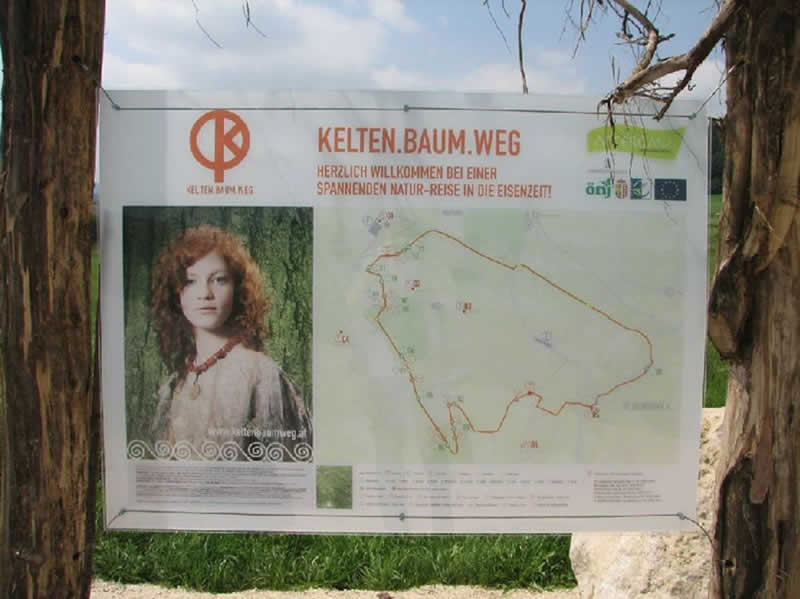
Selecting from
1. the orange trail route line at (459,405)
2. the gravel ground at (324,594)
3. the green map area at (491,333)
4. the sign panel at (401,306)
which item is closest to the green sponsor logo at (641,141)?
the sign panel at (401,306)

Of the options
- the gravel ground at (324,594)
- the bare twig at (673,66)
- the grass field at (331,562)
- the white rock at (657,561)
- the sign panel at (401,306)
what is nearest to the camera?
the bare twig at (673,66)

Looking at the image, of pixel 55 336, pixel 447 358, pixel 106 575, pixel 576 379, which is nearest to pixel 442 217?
pixel 447 358

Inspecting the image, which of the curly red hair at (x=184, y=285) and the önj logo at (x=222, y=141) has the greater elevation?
the önj logo at (x=222, y=141)

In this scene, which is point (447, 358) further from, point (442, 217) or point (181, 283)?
point (181, 283)

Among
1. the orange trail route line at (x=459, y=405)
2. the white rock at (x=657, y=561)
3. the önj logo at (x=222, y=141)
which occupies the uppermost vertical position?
the önj logo at (x=222, y=141)

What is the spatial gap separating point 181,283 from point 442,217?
→ 0.93m

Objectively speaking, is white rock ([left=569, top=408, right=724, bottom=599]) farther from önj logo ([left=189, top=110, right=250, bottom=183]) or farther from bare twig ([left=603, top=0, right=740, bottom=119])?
önj logo ([left=189, top=110, right=250, bottom=183])

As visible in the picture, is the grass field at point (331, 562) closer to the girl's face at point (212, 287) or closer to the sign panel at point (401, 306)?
the sign panel at point (401, 306)

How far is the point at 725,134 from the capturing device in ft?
7.25

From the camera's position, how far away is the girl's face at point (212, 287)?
8.10 ft

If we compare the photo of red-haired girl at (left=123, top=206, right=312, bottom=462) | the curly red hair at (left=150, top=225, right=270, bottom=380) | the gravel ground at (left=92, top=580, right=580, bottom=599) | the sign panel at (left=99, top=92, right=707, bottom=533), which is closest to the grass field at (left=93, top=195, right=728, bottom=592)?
the gravel ground at (left=92, top=580, right=580, bottom=599)

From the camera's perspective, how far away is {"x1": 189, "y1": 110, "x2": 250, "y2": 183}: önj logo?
2449 mm

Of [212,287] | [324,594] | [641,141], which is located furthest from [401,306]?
[324,594]

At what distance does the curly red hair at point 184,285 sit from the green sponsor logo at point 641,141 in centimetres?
125
